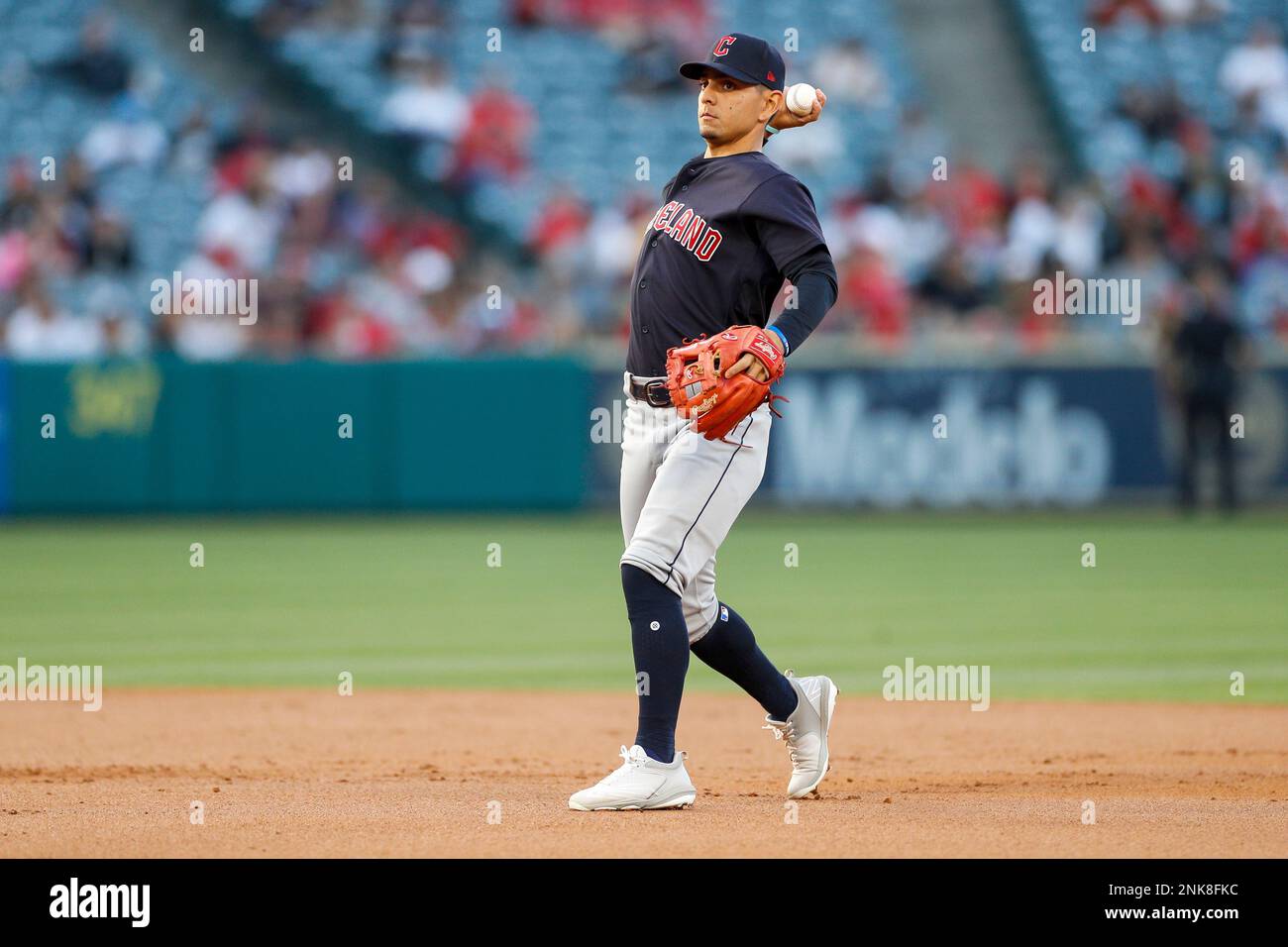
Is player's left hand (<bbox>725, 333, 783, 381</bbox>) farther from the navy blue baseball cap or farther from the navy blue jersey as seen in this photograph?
the navy blue baseball cap

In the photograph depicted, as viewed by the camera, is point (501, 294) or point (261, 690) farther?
point (501, 294)

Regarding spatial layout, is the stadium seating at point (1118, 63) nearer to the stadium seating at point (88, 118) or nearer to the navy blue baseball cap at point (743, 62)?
the stadium seating at point (88, 118)

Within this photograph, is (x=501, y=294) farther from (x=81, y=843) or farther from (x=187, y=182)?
(x=81, y=843)

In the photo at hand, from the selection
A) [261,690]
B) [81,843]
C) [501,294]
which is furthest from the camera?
[501,294]

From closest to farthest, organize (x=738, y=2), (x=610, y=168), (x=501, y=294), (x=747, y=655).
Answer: (x=747, y=655) < (x=501, y=294) < (x=610, y=168) < (x=738, y=2)

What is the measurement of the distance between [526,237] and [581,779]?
14.2 metres

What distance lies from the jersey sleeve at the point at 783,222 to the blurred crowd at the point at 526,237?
1218 centimetres

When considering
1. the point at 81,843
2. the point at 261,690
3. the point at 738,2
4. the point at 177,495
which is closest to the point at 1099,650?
the point at 261,690

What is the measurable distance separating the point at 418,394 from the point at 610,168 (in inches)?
191

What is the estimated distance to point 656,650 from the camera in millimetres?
5273

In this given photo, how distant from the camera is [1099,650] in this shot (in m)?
9.57

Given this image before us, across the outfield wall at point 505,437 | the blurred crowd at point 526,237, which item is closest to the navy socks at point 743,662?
the outfield wall at point 505,437

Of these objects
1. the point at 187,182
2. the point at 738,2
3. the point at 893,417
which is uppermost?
the point at 738,2

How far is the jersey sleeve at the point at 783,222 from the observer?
5.26 metres
